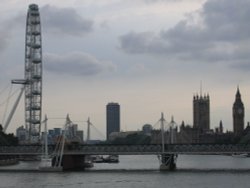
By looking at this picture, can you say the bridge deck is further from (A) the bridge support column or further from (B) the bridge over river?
(A) the bridge support column

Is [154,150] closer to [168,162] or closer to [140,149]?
[140,149]

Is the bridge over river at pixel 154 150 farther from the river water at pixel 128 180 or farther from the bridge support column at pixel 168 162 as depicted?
the river water at pixel 128 180

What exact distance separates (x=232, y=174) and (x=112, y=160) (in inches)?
2662

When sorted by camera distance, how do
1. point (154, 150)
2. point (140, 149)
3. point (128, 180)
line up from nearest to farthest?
point (128, 180), point (154, 150), point (140, 149)

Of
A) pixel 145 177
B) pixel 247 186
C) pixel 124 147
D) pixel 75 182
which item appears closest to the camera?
pixel 247 186

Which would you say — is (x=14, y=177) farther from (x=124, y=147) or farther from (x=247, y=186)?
(x=247, y=186)

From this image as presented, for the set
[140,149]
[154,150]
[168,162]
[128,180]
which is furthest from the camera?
[140,149]

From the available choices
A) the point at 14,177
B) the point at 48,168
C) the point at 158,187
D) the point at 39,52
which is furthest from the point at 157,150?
the point at 39,52

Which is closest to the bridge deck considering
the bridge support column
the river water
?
the bridge support column

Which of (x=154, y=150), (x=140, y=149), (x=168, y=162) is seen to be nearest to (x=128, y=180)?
(x=168, y=162)

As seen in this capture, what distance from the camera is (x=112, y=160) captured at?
158m

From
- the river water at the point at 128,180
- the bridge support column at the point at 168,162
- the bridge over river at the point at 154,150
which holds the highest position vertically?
the bridge over river at the point at 154,150

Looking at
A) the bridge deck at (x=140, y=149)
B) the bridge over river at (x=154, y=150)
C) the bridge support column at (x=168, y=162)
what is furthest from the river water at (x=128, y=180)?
the bridge deck at (x=140, y=149)

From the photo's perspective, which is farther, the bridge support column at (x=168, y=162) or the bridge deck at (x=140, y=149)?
the bridge deck at (x=140, y=149)
